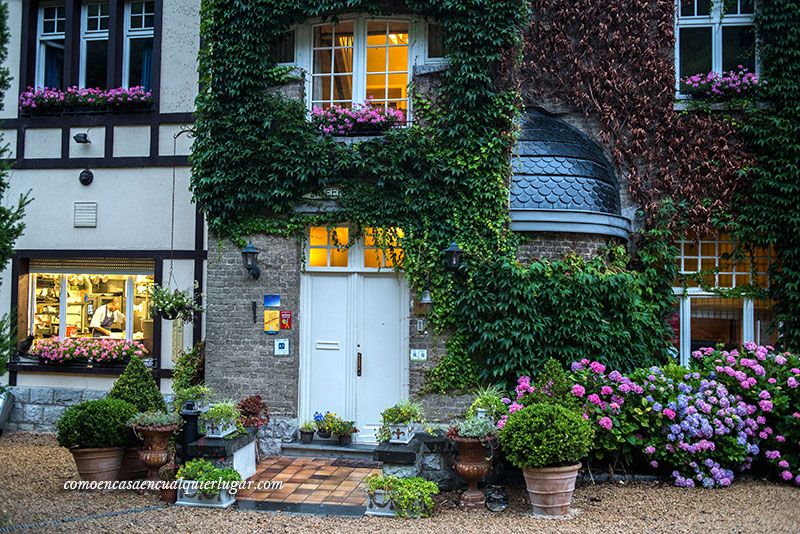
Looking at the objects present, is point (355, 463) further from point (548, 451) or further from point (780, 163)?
point (780, 163)

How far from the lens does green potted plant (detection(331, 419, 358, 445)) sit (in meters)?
9.04

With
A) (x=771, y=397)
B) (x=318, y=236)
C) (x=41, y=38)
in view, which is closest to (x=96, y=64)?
(x=41, y=38)

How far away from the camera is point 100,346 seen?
35.1 feet

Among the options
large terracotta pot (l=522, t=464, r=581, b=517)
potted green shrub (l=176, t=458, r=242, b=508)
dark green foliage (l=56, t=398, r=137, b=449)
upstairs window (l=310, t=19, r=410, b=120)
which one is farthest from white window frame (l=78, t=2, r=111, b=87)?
large terracotta pot (l=522, t=464, r=581, b=517)

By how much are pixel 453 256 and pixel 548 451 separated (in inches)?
111

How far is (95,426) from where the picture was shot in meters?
7.63

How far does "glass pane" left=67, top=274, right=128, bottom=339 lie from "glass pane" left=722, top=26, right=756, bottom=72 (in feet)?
32.3

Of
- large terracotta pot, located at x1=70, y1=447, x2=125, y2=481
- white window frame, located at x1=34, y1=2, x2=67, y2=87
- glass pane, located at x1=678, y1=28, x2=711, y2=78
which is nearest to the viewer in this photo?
large terracotta pot, located at x1=70, y1=447, x2=125, y2=481

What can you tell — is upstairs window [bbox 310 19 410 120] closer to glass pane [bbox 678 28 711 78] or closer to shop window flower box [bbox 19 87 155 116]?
shop window flower box [bbox 19 87 155 116]

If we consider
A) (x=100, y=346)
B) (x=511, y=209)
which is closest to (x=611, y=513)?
(x=511, y=209)

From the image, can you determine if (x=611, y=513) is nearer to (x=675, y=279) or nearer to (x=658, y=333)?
(x=658, y=333)

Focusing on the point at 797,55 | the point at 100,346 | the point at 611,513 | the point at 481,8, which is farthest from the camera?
the point at 100,346

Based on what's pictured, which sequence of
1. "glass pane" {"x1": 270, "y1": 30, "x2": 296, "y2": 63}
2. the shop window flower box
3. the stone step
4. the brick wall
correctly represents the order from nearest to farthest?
the stone step → the brick wall → "glass pane" {"x1": 270, "y1": 30, "x2": 296, "y2": 63} → the shop window flower box

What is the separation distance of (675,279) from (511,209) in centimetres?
Result: 302
